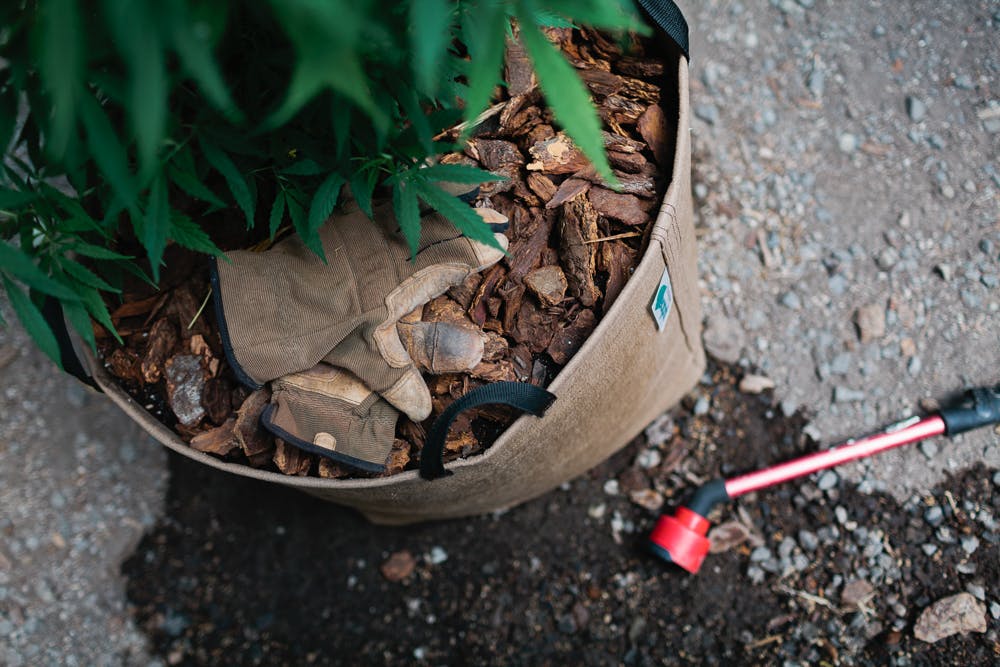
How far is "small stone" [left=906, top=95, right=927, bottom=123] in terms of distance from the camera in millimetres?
1799

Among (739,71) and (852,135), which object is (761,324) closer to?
(852,135)

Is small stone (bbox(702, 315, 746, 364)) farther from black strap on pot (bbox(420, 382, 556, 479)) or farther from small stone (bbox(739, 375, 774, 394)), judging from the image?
black strap on pot (bbox(420, 382, 556, 479))

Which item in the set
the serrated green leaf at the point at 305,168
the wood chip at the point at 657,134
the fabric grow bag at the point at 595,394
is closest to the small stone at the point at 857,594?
the fabric grow bag at the point at 595,394

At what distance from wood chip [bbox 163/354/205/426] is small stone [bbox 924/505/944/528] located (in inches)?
57.0

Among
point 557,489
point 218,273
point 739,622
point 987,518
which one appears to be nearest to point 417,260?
point 218,273

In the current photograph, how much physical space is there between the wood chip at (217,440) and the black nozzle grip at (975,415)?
1372 mm

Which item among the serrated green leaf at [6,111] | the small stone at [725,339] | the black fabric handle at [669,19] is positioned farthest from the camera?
the small stone at [725,339]

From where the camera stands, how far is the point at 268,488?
175 cm

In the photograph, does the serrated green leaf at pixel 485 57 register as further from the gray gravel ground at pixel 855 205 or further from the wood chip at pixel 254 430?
the gray gravel ground at pixel 855 205

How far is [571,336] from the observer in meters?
1.23

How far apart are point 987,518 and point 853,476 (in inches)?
10.6

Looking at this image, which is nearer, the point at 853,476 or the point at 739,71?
the point at 853,476

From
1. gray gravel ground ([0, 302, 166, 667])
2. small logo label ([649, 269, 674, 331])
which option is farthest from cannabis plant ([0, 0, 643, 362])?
gray gravel ground ([0, 302, 166, 667])

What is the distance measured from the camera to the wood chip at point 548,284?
49.1 inches
